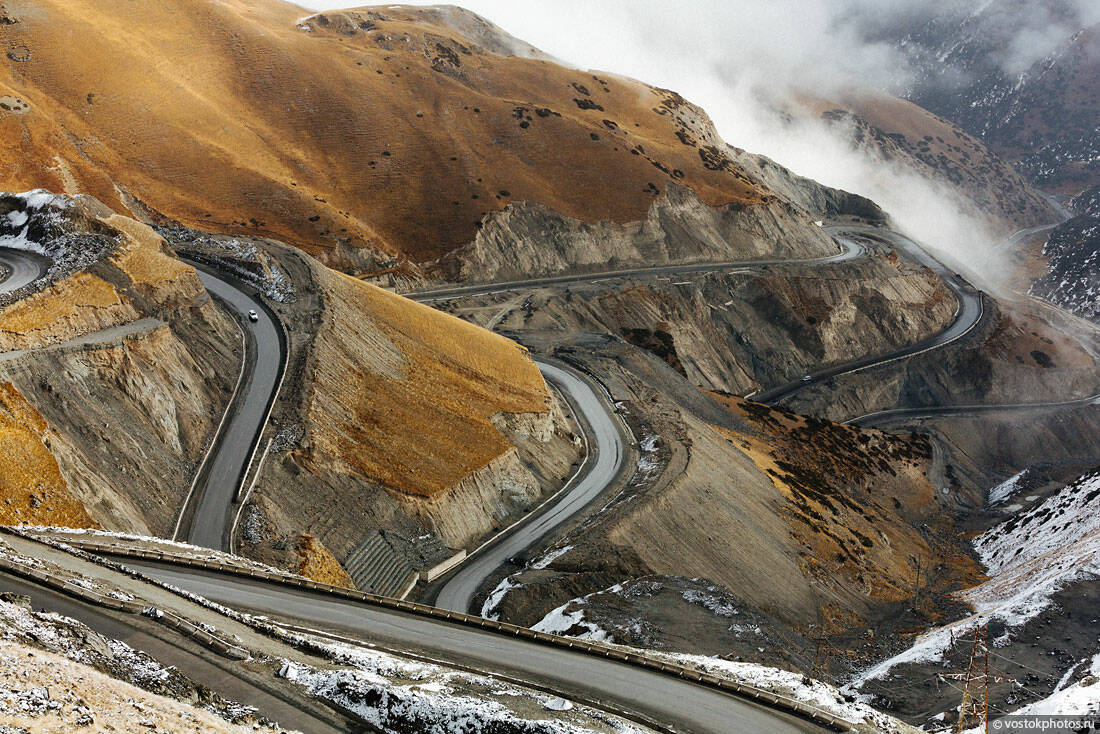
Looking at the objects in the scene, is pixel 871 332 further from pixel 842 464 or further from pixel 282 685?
pixel 282 685

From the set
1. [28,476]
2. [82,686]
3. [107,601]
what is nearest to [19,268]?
[28,476]

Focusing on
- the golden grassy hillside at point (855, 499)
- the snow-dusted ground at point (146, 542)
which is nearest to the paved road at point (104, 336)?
the snow-dusted ground at point (146, 542)

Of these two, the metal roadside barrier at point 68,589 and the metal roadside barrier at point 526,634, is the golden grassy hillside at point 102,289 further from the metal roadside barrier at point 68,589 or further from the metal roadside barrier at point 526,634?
the metal roadside barrier at point 68,589

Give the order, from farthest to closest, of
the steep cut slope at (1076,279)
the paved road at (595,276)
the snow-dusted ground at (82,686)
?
the steep cut slope at (1076,279) → the paved road at (595,276) → the snow-dusted ground at (82,686)

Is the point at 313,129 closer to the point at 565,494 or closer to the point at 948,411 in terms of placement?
the point at 565,494

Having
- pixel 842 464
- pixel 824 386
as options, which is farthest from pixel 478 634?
pixel 824 386

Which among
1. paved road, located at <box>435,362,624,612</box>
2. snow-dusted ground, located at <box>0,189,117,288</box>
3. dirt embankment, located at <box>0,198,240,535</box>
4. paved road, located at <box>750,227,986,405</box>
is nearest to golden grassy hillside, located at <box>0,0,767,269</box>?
paved road, located at <box>750,227,986,405</box>
